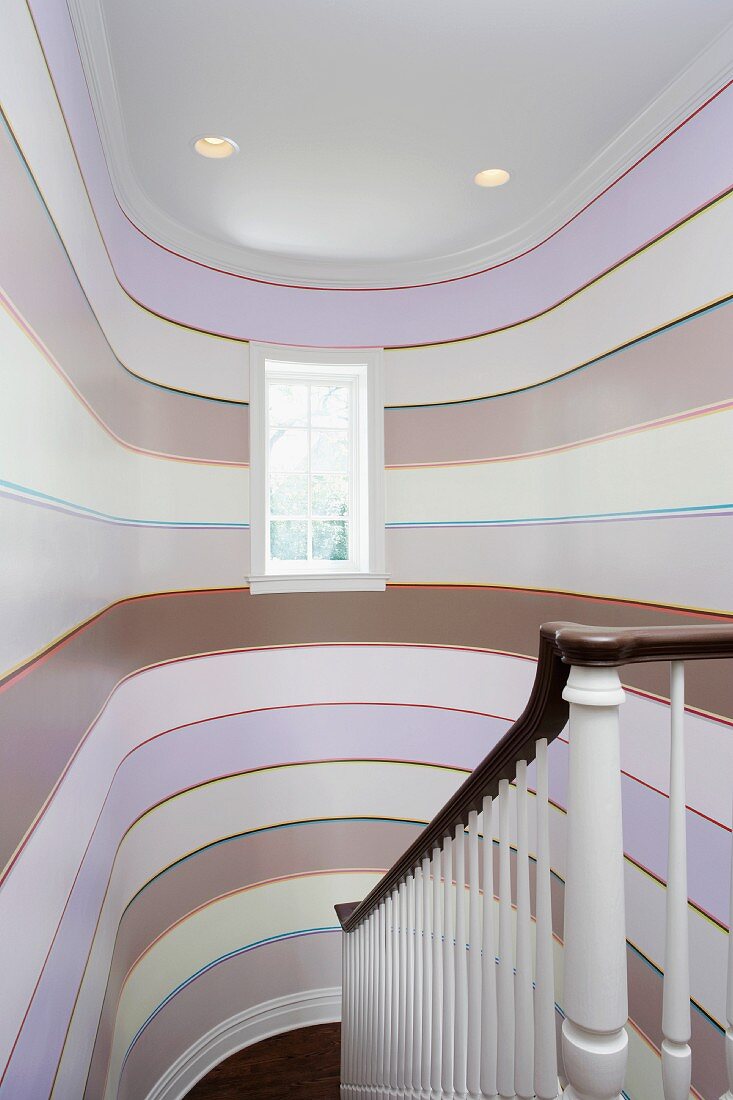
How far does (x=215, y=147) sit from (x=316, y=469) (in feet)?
4.47

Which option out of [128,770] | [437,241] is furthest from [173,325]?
[128,770]

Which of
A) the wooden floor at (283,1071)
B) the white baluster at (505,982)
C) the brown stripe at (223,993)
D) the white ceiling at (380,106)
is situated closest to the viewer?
the white baluster at (505,982)

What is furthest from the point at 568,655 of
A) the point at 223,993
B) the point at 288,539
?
the point at 223,993

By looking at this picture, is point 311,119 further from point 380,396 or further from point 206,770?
point 206,770

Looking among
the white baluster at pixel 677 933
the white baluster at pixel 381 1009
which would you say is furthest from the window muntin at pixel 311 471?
the white baluster at pixel 677 933

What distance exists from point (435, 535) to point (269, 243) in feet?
4.61

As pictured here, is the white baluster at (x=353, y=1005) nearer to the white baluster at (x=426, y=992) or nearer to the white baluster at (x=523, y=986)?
the white baluster at (x=426, y=992)


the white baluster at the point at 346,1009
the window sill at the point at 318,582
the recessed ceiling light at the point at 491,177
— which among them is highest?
the recessed ceiling light at the point at 491,177

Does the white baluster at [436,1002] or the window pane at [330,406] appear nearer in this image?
the white baluster at [436,1002]

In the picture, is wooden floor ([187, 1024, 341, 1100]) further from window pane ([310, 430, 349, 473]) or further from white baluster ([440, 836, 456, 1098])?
window pane ([310, 430, 349, 473])

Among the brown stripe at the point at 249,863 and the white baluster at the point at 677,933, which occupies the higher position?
the white baluster at the point at 677,933

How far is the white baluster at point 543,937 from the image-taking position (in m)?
0.86

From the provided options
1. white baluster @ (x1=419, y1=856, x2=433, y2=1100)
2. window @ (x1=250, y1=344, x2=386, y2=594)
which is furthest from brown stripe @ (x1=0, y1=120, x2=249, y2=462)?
white baluster @ (x1=419, y1=856, x2=433, y2=1100)

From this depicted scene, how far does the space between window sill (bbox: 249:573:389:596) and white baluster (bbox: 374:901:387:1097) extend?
1481 millimetres
